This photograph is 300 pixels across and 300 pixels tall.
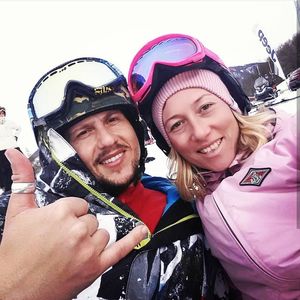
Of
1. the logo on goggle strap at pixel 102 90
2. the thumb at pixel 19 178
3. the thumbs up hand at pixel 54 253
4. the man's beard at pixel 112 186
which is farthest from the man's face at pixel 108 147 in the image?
the thumbs up hand at pixel 54 253

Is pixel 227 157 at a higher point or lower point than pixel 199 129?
lower

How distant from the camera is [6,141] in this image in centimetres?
588

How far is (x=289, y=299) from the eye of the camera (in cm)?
138

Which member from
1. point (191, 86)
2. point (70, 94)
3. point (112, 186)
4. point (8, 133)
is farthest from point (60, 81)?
point (8, 133)

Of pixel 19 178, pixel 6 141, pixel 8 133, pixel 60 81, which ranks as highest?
pixel 60 81

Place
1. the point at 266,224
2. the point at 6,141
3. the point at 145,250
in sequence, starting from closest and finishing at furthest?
1. the point at 266,224
2. the point at 145,250
3. the point at 6,141

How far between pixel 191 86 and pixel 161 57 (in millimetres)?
382

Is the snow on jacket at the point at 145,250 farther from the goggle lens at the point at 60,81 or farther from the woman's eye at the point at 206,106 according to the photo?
the woman's eye at the point at 206,106

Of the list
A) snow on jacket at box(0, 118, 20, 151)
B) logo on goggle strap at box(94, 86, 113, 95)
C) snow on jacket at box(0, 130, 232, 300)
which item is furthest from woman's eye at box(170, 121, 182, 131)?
snow on jacket at box(0, 118, 20, 151)

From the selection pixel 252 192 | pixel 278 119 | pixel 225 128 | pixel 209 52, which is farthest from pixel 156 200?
pixel 209 52

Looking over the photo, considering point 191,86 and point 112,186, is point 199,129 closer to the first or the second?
point 191,86

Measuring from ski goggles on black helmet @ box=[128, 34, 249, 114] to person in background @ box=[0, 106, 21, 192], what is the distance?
4.00m

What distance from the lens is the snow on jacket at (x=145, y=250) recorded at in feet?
5.21

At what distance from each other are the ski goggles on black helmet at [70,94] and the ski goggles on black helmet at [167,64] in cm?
22
